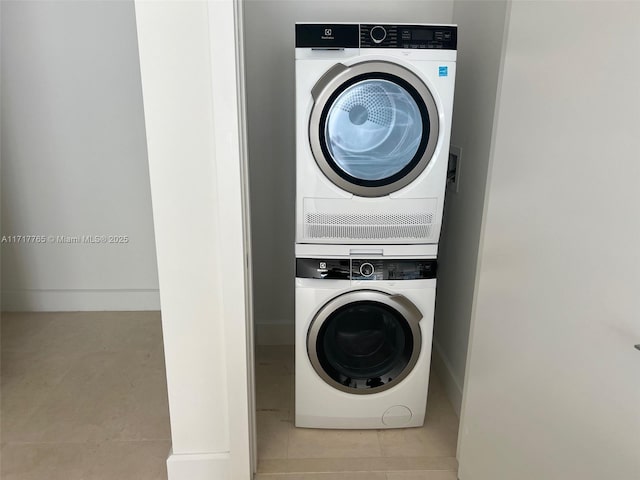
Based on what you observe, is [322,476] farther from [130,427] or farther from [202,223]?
[202,223]

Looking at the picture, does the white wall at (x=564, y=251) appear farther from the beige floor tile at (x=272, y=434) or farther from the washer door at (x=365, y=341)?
the beige floor tile at (x=272, y=434)

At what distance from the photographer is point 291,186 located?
2.57m

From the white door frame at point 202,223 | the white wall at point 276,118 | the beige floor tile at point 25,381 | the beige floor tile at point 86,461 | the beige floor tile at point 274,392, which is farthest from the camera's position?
the white wall at point 276,118

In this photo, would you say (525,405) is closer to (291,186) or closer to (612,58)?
(612,58)

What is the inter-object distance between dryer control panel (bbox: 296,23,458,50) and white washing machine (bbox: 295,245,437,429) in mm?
744

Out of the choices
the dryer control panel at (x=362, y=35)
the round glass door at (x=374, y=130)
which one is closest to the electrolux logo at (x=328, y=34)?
the dryer control panel at (x=362, y=35)

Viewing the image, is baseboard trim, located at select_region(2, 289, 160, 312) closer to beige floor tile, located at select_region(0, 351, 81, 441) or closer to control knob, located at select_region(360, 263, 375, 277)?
beige floor tile, located at select_region(0, 351, 81, 441)

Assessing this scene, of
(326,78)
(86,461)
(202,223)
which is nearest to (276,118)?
(326,78)

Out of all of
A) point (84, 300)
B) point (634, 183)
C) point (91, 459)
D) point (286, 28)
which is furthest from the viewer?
point (84, 300)

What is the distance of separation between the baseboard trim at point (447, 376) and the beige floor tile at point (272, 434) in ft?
2.43

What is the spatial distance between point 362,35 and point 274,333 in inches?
65.4

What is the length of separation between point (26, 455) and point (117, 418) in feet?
1.15

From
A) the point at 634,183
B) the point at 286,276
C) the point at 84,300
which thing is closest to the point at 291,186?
the point at 286,276

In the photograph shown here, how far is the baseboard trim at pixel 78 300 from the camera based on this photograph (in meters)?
3.08
